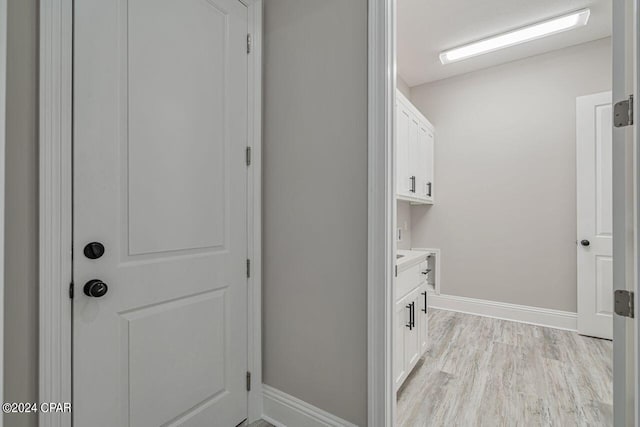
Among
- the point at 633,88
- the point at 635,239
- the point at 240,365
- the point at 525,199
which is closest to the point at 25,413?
the point at 240,365

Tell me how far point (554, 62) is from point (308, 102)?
10.1 feet

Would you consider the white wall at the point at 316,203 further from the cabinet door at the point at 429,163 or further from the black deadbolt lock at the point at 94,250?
the cabinet door at the point at 429,163

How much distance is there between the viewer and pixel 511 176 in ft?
11.1

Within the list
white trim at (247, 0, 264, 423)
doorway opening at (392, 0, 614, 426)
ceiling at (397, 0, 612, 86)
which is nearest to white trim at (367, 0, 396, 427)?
doorway opening at (392, 0, 614, 426)

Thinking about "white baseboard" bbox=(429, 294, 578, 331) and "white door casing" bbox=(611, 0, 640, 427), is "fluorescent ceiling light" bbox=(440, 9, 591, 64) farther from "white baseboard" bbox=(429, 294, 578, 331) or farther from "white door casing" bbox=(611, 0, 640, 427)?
"white baseboard" bbox=(429, 294, 578, 331)

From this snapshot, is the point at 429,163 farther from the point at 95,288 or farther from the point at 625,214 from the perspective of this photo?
the point at 95,288

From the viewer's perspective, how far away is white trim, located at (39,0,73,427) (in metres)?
0.97

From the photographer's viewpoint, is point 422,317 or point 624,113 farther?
point 422,317

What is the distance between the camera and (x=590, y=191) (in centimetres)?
290

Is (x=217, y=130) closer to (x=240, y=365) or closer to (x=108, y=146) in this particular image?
(x=108, y=146)

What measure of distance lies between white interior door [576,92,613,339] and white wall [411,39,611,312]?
0.16m

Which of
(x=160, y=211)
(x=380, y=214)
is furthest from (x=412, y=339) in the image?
(x=160, y=211)

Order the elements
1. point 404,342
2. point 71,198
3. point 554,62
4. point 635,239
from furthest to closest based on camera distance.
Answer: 1. point 554,62
2. point 404,342
3. point 71,198
4. point 635,239

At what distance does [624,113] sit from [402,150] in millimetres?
1740
